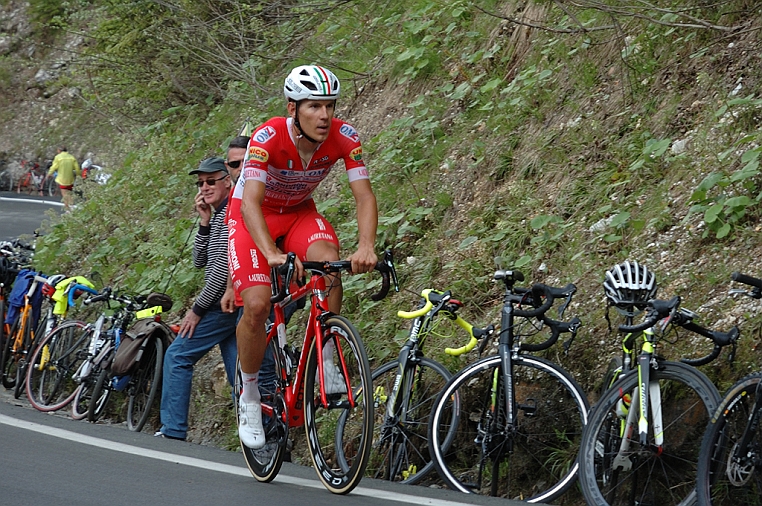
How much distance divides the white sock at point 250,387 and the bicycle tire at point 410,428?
1184 mm

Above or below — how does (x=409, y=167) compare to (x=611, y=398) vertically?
above

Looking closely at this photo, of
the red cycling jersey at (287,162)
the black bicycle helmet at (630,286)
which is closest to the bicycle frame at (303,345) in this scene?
the red cycling jersey at (287,162)

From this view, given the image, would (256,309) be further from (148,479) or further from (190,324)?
(190,324)

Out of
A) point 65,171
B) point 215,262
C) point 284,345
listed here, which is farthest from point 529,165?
point 65,171

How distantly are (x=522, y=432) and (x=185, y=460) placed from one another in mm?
2217

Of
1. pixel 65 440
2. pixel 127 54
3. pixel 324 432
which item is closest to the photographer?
pixel 65 440

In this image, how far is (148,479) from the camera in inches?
239

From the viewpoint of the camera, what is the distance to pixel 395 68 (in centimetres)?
1311

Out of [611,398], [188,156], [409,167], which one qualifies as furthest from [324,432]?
[188,156]

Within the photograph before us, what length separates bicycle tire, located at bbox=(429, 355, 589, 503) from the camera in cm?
640

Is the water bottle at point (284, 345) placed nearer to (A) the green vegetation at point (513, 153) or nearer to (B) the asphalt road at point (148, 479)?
(B) the asphalt road at point (148, 479)

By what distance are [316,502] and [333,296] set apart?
1201 millimetres

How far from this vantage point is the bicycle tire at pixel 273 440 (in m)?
6.08

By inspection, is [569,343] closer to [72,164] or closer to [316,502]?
[316,502]
